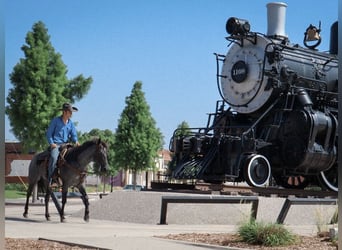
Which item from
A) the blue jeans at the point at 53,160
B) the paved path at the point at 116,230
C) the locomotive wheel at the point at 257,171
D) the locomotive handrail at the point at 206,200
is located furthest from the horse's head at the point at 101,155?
the locomotive wheel at the point at 257,171

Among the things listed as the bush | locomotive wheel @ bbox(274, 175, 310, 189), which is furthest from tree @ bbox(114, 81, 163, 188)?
the bush

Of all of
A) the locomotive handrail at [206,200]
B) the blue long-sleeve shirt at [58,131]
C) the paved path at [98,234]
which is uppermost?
the blue long-sleeve shirt at [58,131]

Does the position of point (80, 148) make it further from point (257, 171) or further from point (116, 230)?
point (257, 171)

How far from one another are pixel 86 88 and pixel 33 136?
155 inches

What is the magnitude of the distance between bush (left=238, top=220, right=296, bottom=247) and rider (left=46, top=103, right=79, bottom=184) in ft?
16.8

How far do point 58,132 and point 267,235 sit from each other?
5.78 meters

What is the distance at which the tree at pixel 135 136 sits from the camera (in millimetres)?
48969

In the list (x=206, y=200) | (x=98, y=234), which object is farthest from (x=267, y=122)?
(x=98, y=234)

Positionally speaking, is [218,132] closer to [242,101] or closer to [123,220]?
[242,101]

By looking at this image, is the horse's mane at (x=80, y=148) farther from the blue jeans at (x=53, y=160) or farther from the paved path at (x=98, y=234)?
the paved path at (x=98, y=234)

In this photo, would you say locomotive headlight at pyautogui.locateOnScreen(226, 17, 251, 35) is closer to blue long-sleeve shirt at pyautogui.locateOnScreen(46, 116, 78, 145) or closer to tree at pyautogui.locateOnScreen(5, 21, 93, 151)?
blue long-sleeve shirt at pyautogui.locateOnScreen(46, 116, 78, 145)

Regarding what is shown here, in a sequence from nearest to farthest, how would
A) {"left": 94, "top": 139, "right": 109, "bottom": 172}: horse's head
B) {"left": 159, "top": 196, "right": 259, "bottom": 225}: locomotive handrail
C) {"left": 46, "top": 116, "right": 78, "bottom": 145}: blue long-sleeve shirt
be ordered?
1. {"left": 159, "top": 196, "right": 259, "bottom": 225}: locomotive handrail
2. {"left": 94, "top": 139, "right": 109, "bottom": 172}: horse's head
3. {"left": 46, "top": 116, "right": 78, "bottom": 145}: blue long-sleeve shirt

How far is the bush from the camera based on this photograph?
8711mm

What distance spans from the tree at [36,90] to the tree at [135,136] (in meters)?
19.8
